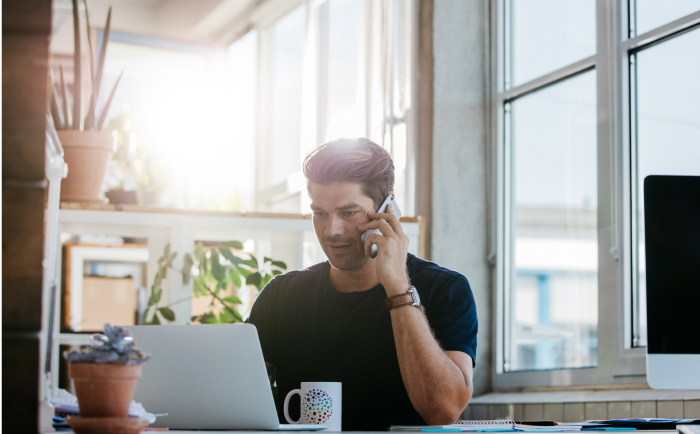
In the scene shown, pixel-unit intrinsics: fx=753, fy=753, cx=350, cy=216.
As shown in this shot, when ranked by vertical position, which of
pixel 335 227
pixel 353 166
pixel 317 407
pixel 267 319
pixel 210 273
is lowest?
pixel 317 407

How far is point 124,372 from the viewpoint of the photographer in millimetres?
898

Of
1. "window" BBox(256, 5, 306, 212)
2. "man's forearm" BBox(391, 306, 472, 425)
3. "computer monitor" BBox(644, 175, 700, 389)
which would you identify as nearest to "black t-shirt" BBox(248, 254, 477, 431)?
"man's forearm" BBox(391, 306, 472, 425)

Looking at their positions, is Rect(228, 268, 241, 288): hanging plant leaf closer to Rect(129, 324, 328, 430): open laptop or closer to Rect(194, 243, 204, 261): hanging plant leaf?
Rect(194, 243, 204, 261): hanging plant leaf

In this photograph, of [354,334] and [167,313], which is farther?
[167,313]

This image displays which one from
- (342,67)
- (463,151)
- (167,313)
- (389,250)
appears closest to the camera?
(389,250)

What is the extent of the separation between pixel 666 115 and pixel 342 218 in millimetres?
1182

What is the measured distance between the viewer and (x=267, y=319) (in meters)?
1.99

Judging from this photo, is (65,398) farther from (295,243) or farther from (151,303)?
(295,243)

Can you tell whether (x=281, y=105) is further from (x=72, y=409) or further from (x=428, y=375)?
(x=72, y=409)

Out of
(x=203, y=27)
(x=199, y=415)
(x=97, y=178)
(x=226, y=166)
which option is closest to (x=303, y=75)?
Answer: (x=226, y=166)

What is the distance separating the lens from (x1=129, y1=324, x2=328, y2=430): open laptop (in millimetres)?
1192

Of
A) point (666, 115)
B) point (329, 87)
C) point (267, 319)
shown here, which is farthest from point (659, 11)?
point (329, 87)

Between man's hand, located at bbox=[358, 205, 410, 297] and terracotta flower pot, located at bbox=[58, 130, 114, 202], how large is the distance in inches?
47.7

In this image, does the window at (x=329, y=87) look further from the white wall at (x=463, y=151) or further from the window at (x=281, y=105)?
the white wall at (x=463, y=151)
